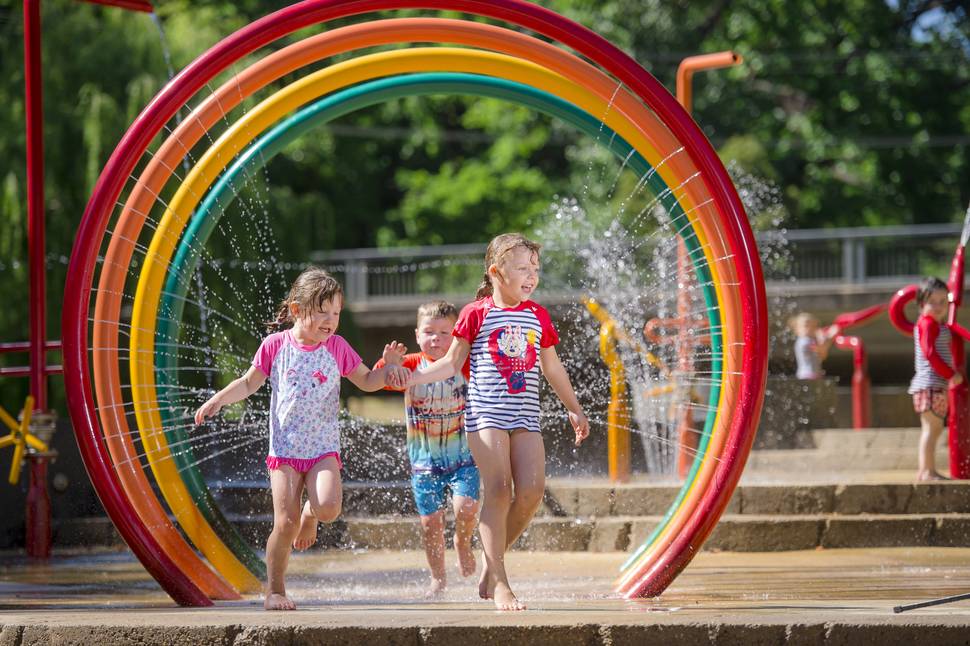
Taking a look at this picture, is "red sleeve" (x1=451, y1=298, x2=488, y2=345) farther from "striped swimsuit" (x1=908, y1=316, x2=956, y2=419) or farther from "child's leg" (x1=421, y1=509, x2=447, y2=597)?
"striped swimsuit" (x1=908, y1=316, x2=956, y2=419)

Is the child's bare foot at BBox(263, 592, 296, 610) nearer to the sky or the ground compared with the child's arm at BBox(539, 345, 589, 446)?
nearer to the ground

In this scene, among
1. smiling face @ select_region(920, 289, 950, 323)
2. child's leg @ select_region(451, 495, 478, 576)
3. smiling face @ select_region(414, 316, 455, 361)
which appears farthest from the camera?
smiling face @ select_region(920, 289, 950, 323)

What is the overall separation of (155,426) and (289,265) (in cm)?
1269

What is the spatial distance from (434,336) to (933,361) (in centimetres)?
480

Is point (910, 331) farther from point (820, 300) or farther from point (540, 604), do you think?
point (820, 300)

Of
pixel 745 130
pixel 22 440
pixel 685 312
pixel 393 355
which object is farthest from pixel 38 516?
pixel 745 130

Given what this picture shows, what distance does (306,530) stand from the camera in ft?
21.8

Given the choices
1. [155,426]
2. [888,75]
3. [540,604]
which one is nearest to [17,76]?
[155,426]

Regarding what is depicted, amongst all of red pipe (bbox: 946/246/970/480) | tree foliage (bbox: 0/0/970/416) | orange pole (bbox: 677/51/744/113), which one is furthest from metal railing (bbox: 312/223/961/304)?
red pipe (bbox: 946/246/970/480)

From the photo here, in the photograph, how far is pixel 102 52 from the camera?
67.1 ft

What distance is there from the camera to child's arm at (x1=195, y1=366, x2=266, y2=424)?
6250mm

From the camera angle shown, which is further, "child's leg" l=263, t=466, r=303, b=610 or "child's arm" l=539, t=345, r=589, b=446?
"child's arm" l=539, t=345, r=589, b=446

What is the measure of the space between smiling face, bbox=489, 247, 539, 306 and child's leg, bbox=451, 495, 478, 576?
4.52 ft

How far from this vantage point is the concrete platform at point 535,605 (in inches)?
201
